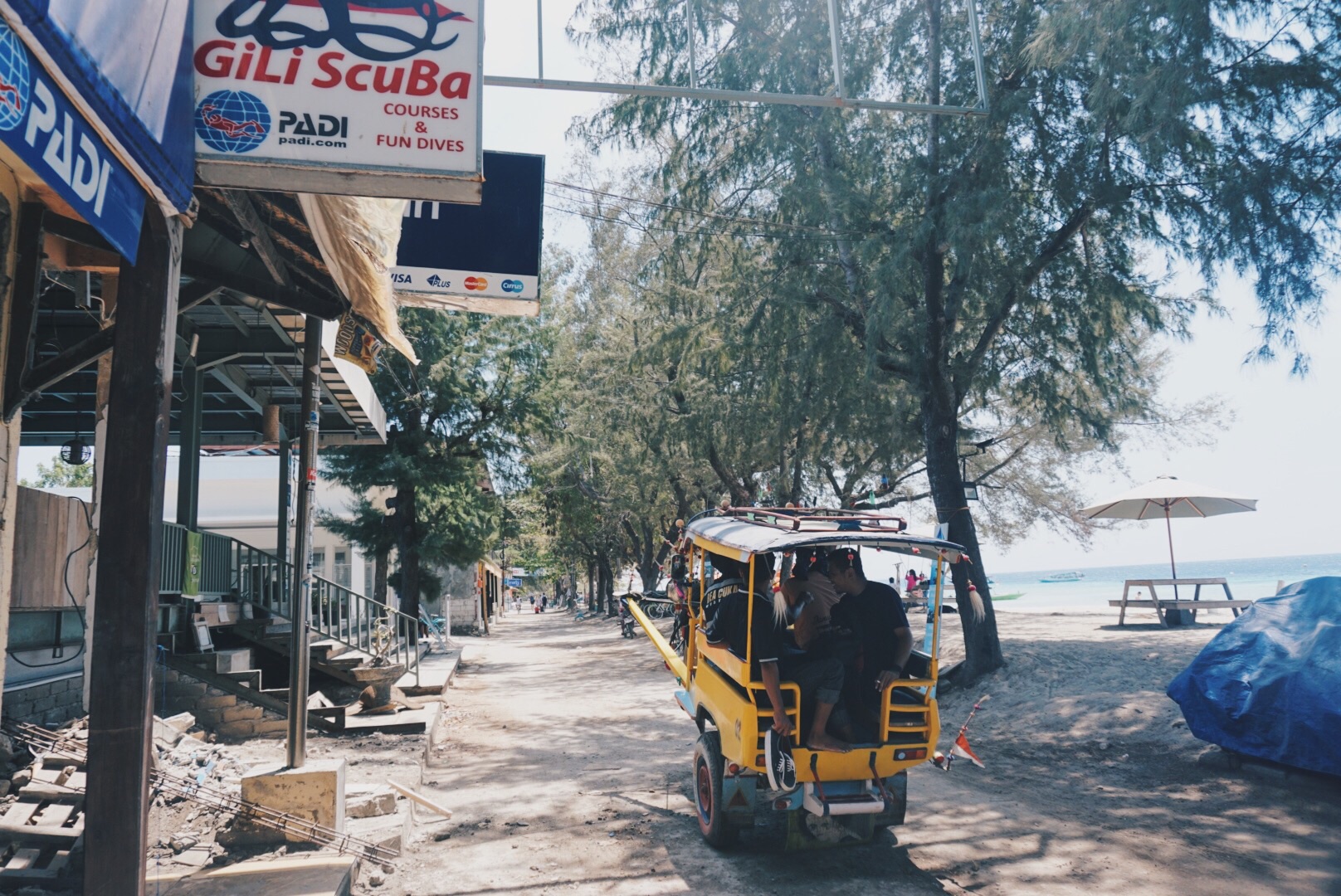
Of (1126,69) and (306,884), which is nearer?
(306,884)

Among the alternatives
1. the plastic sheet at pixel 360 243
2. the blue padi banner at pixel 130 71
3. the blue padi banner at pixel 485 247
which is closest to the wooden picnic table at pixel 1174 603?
Answer: the blue padi banner at pixel 485 247

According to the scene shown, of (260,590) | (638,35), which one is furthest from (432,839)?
(638,35)

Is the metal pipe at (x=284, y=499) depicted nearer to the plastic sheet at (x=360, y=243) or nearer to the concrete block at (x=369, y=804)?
the concrete block at (x=369, y=804)

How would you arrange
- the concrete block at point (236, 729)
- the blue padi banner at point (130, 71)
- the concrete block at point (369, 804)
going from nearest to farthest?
the blue padi banner at point (130, 71) < the concrete block at point (369, 804) < the concrete block at point (236, 729)

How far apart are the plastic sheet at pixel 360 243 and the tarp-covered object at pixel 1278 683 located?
26.6 ft

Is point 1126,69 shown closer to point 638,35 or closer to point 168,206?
point 638,35

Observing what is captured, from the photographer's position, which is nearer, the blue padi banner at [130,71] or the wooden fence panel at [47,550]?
the blue padi banner at [130,71]

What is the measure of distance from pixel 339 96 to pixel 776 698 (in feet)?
14.9

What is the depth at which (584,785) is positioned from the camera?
9.24 m

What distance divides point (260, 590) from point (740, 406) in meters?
10.0

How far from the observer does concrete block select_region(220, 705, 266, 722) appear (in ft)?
34.5

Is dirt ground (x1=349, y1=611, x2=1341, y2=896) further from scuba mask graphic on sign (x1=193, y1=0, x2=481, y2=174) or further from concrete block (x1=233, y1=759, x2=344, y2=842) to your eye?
scuba mask graphic on sign (x1=193, y1=0, x2=481, y2=174)

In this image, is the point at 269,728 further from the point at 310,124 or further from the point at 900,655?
the point at 310,124

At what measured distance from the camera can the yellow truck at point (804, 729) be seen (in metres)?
6.26
